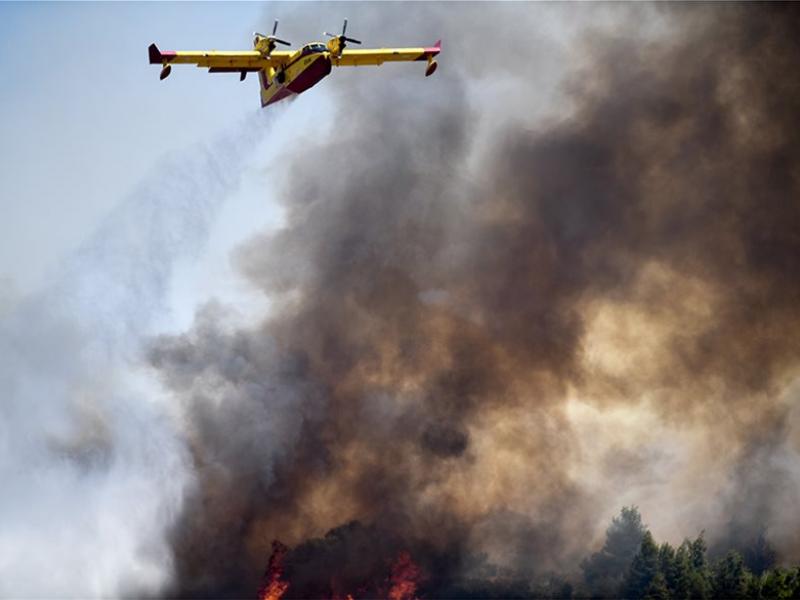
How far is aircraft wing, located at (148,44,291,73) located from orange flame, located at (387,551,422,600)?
34.1 meters

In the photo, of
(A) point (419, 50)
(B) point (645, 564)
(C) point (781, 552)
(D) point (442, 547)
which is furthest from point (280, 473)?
(C) point (781, 552)

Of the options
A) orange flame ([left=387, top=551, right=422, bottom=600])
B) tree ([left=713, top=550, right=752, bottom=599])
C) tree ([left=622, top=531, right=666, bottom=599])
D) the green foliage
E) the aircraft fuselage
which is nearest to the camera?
the aircraft fuselage

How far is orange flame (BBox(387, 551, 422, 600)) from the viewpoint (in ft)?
253

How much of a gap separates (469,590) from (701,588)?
15.9m

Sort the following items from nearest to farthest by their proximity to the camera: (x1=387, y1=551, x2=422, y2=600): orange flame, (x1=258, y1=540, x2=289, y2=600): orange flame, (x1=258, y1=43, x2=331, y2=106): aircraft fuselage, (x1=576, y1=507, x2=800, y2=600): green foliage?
(x1=258, y1=43, x2=331, y2=106): aircraft fuselage, (x1=258, y1=540, x2=289, y2=600): orange flame, (x1=387, y1=551, x2=422, y2=600): orange flame, (x1=576, y1=507, x2=800, y2=600): green foliage

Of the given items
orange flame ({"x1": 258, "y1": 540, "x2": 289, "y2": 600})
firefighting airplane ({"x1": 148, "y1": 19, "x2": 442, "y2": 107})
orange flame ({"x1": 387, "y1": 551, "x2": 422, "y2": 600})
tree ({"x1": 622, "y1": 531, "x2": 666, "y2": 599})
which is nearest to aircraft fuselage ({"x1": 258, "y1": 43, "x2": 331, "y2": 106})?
firefighting airplane ({"x1": 148, "y1": 19, "x2": 442, "y2": 107})

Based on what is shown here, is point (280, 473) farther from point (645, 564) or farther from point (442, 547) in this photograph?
point (645, 564)

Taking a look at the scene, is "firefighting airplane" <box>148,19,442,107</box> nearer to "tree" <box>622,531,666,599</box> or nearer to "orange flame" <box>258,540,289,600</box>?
"orange flame" <box>258,540,289,600</box>

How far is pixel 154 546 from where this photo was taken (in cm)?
7819

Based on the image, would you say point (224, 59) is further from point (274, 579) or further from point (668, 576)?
point (668, 576)

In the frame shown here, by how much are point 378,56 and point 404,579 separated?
1384 inches

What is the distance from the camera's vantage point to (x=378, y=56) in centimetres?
7931

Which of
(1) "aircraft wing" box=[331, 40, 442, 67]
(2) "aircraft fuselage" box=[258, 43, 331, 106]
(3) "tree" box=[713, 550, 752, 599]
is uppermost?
(1) "aircraft wing" box=[331, 40, 442, 67]

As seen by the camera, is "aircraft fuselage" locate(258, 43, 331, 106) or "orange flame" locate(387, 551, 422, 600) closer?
"aircraft fuselage" locate(258, 43, 331, 106)
